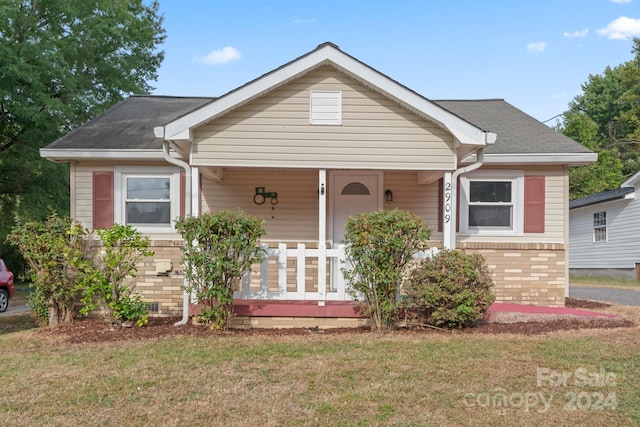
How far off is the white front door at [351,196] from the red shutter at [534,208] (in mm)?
2614

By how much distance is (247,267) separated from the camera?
645cm

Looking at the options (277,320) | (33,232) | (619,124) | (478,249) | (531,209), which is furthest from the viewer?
(619,124)

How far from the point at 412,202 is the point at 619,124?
35.6 m

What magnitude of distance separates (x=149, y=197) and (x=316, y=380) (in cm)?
551

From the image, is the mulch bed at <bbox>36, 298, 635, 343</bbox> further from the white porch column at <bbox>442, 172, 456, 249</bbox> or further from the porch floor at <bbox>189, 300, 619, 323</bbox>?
the white porch column at <bbox>442, 172, 456, 249</bbox>

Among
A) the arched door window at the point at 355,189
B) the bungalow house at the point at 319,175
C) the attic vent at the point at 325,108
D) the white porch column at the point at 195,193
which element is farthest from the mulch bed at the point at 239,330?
the arched door window at the point at 355,189

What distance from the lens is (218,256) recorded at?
6.31 metres

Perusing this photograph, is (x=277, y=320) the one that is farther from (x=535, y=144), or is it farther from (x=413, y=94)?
(x=535, y=144)

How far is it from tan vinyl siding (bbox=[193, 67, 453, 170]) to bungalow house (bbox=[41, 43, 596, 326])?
0.02 metres

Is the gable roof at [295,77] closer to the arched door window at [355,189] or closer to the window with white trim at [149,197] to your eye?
the window with white trim at [149,197]

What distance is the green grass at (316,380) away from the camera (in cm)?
375

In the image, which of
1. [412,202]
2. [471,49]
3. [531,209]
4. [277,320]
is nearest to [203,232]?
[277,320]

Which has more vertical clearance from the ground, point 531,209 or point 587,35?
point 587,35

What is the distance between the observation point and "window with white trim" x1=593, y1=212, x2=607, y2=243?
2006cm
